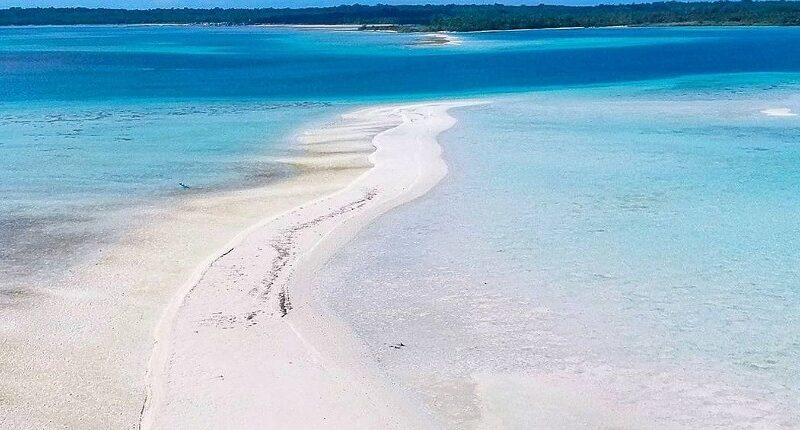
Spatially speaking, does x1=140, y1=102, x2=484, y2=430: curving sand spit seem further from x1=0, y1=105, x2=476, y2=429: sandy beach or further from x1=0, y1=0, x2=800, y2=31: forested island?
x1=0, y1=0, x2=800, y2=31: forested island

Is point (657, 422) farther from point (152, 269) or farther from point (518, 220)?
point (152, 269)

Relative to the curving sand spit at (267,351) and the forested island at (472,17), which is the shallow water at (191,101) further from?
the forested island at (472,17)

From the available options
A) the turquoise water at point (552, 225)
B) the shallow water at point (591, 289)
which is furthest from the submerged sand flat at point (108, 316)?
the shallow water at point (591, 289)

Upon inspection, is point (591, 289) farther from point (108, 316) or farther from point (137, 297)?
point (108, 316)

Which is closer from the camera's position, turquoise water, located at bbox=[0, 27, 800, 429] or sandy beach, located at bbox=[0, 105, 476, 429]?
sandy beach, located at bbox=[0, 105, 476, 429]

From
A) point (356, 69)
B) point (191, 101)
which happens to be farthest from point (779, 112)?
point (356, 69)

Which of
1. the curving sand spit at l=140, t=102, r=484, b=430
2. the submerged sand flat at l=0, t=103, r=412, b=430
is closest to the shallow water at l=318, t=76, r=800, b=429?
the curving sand spit at l=140, t=102, r=484, b=430

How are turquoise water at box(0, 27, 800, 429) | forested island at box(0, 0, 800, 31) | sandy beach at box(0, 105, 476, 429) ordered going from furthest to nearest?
1. forested island at box(0, 0, 800, 31)
2. turquoise water at box(0, 27, 800, 429)
3. sandy beach at box(0, 105, 476, 429)

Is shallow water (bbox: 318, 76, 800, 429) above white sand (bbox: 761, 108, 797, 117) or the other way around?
the other way around
